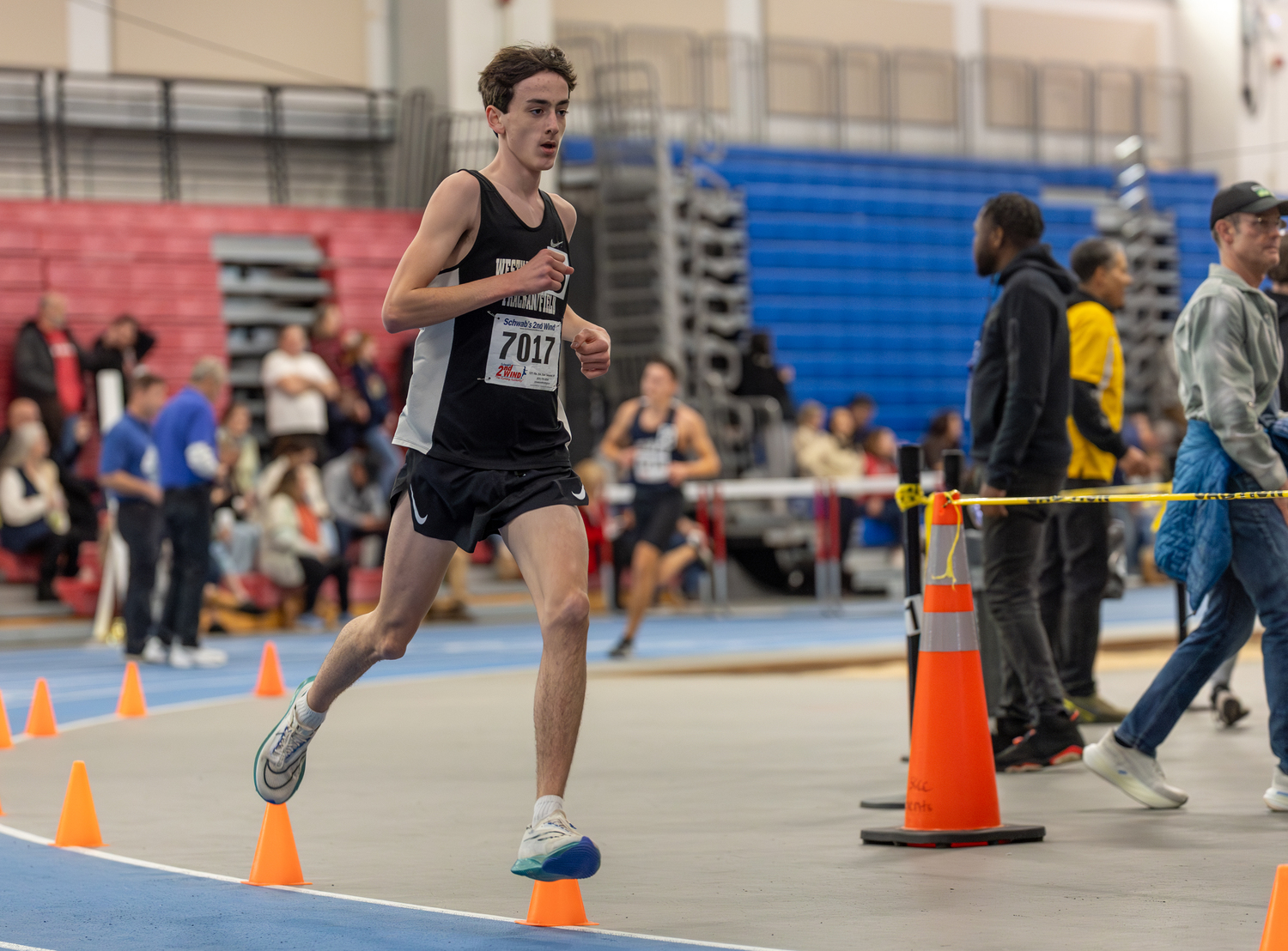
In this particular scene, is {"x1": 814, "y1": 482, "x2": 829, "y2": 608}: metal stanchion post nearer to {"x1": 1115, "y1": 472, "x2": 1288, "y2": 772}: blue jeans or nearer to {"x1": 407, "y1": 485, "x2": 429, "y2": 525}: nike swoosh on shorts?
{"x1": 1115, "y1": 472, "x2": 1288, "y2": 772}: blue jeans

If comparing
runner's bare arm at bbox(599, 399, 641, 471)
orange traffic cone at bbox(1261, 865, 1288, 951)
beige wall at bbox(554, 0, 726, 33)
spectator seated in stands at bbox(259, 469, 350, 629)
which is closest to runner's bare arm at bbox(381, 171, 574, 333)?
orange traffic cone at bbox(1261, 865, 1288, 951)

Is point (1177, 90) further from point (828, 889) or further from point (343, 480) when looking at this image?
point (828, 889)

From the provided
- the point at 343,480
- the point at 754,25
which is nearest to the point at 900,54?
the point at 754,25

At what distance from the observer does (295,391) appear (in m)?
16.8

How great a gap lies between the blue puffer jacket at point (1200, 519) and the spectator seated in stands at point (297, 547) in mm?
10869

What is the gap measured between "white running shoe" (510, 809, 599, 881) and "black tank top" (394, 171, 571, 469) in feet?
3.34

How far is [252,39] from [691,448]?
1203 centimetres

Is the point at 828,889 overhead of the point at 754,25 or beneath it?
beneath

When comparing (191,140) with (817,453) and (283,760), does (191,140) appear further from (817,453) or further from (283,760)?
(283,760)

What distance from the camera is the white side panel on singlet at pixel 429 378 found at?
187 inches

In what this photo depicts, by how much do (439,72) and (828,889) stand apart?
1844 centimetres

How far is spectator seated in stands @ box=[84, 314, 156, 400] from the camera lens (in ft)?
54.3

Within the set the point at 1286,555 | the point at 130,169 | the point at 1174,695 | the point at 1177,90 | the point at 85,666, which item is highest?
the point at 1177,90

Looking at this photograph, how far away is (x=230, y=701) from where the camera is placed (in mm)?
10109
